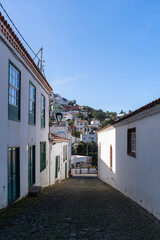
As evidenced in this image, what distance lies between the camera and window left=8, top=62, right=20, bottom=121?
741cm

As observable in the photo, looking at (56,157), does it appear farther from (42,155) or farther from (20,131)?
(20,131)

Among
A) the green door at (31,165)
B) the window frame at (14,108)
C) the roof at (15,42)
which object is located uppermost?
the roof at (15,42)

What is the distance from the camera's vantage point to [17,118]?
26.7 feet

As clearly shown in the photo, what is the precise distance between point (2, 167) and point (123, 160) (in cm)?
640

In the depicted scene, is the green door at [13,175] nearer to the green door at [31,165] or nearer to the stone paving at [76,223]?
the stone paving at [76,223]

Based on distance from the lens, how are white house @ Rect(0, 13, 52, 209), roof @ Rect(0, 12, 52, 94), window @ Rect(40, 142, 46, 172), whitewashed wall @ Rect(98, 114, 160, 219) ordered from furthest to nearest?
window @ Rect(40, 142, 46, 172), white house @ Rect(0, 13, 52, 209), whitewashed wall @ Rect(98, 114, 160, 219), roof @ Rect(0, 12, 52, 94)

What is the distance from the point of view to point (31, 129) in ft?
33.6

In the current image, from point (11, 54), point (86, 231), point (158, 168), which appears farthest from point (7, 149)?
point (158, 168)

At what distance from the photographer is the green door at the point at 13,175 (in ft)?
24.3

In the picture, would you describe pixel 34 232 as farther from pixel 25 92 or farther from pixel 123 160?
pixel 123 160

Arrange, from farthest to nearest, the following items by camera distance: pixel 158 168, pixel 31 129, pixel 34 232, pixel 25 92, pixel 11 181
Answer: pixel 31 129, pixel 25 92, pixel 11 181, pixel 158 168, pixel 34 232

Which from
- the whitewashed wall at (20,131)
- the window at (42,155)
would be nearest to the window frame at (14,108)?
the whitewashed wall at (20,131)

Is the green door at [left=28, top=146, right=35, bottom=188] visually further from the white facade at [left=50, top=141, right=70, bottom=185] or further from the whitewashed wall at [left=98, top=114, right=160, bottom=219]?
the white facade at [left=50, top=141, right=70, bottom=185]

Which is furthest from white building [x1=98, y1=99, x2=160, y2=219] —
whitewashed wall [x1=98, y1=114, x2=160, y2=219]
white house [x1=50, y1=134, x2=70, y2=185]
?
white house [x1=50, y1=134, x2=70, y2=185]
